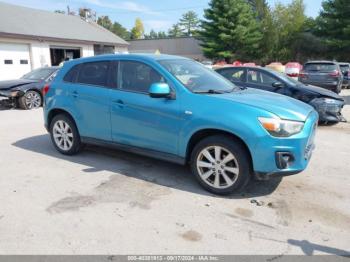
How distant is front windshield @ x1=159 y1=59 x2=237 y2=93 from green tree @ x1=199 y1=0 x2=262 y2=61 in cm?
3836

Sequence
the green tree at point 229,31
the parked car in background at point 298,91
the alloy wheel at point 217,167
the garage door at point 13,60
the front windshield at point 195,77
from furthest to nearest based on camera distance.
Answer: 1. the green tree at point 229,31
2. the garage door at point 13,60
3. the parked car in background at point 298,91
4. the front windshield at point 195,77
5. the alloy wheel at point 217,167

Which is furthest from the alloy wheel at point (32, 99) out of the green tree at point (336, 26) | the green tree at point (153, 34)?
the green tree at point (153, 34)

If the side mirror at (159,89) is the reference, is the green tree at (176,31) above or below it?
above

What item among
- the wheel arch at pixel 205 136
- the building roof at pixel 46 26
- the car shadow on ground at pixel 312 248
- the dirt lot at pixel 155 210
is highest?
the building roof at pixel 46 26

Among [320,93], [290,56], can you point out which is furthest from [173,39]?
[320,93]

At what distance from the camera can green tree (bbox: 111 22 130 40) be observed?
103 metres

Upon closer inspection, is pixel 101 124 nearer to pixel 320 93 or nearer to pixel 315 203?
pixel 315 203

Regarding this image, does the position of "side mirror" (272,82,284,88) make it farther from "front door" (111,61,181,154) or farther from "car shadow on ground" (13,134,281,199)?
"front door" (111,61,181,154)

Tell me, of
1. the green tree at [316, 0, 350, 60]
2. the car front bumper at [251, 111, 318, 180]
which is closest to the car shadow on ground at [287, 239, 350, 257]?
the car front bumper at [251, 111, 318, 180]

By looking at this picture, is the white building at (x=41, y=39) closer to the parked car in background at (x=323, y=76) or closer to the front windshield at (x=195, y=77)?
the parked car in background at (x=323, y=76)

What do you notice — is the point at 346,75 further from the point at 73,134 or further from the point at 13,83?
the point at 73,134

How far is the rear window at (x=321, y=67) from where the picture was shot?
554 inches

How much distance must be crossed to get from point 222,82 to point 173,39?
2054 inches

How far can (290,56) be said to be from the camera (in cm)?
4566
